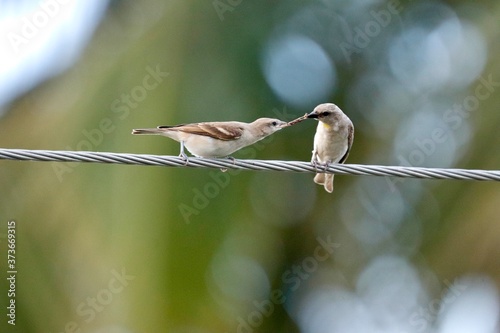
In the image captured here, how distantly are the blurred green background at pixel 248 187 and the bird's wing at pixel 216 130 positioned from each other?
0.30 metres

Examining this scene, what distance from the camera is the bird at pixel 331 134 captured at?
9008mm

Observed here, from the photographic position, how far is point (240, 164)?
6422 millimetres

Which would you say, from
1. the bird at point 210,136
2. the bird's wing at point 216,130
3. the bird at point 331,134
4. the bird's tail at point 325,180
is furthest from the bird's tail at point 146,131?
the bird's tail at point 325,180

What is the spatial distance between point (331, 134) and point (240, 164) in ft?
9.62

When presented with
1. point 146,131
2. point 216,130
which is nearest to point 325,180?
point 216,130

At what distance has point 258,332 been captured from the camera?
901 centimetres

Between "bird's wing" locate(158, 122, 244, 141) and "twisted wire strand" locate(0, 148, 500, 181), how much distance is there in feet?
3.84

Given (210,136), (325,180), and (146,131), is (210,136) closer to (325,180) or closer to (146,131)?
(146,131)

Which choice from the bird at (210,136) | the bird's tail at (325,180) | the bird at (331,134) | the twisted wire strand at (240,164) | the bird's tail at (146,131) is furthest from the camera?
the bird's tail at (325,180)

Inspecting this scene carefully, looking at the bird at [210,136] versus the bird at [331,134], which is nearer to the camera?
the bird at [210,136]

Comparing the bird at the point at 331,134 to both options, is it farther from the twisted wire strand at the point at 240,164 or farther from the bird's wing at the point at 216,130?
the twisted wire strand at the point at 240,164

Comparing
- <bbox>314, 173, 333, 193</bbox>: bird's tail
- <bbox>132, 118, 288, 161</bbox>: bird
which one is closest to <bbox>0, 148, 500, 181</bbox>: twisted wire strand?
<bbox>132, 118, 288, 161</bbox>: bird

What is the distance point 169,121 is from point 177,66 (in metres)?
0.89

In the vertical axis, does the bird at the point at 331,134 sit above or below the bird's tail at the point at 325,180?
above
